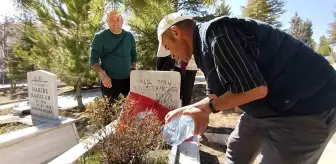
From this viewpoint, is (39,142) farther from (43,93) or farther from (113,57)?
(113,57)

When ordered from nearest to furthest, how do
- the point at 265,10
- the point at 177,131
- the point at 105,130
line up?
the point at 105,130 → the point at 177,131 → the point at 265,10

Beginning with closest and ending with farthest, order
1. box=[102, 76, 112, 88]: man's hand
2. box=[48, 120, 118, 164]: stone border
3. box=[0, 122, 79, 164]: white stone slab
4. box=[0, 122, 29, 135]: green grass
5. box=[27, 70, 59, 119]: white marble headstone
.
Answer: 1. box=[48, 120, 118, 164]: stone border
2. box=[0, 122, 79, 164]: white stone slab
3. box=[102, 76, 112, 88]: man's hand
4. box=[27, 70, 59, 119]: white marble headstone
5. box=[0, 122, 29, 135]: green grass

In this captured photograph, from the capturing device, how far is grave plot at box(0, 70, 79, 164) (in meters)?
2.90

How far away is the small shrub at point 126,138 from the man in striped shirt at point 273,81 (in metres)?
0.76

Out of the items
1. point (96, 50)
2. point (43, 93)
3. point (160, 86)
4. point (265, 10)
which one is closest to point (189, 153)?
point (160, 86)

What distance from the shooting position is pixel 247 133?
1.66 meters

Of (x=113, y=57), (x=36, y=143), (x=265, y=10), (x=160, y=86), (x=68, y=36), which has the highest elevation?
(x=265, y=10)

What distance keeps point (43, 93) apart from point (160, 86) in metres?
1.52

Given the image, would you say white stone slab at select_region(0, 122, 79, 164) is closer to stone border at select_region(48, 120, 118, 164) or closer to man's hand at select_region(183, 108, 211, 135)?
stone border at select_region(48, 120, 118, 164)

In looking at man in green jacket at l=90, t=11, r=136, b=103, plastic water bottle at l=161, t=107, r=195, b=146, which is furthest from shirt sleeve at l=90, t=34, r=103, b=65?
plastic water bottle at l=161, t=107, r=195, b=146

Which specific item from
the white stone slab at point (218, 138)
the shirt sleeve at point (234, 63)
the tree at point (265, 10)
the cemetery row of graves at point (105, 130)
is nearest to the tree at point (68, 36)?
the cemetery row of graves at point (105, 130)

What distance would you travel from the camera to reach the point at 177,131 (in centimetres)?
245

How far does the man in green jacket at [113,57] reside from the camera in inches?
Answer: 125

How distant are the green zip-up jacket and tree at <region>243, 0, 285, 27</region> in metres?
19.1
